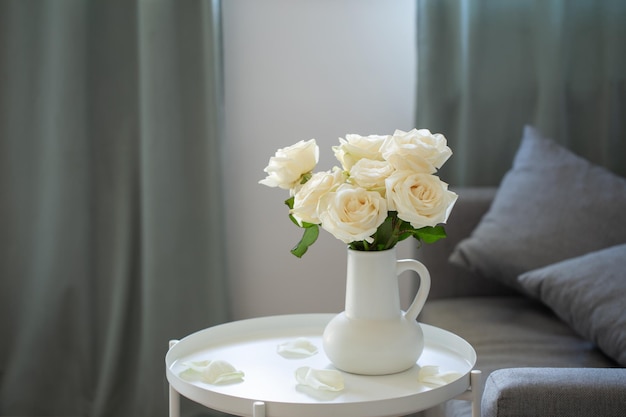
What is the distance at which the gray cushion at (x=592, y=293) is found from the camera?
1.68 metres

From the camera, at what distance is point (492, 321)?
2.07m

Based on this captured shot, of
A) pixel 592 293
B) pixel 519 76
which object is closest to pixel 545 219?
pixel 592 293

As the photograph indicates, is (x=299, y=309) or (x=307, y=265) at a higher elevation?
(x=307, y=265)

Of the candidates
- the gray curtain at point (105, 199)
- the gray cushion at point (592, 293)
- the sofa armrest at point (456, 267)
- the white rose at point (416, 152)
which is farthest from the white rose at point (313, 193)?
the gray curtain at point (105, 199)

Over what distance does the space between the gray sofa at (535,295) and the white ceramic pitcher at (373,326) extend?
0.17m

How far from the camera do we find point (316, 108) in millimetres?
2676

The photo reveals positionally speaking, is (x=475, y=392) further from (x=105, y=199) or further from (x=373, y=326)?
(x=105, y=199)

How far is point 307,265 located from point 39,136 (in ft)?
3.42

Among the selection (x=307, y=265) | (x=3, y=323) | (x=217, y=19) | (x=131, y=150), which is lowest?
(x=3, y=323)

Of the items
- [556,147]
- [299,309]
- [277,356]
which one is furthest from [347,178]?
[299,309]

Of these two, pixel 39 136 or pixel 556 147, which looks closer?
pixel 556 147

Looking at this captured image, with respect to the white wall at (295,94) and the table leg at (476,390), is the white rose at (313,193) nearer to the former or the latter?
the table leg at (476,390)

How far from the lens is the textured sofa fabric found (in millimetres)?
1734

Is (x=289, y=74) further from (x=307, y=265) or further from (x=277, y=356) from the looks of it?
(x=277, y=356)
